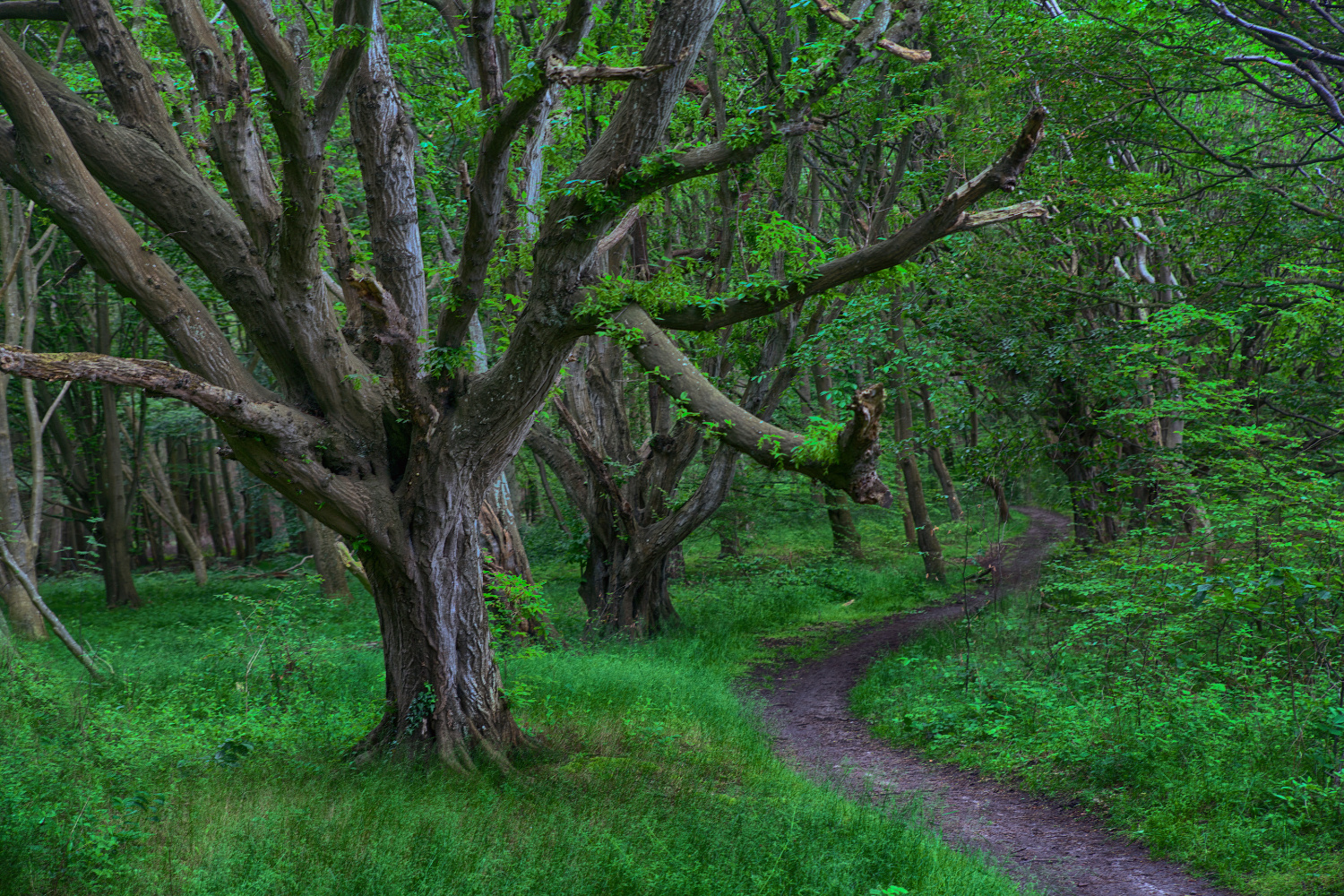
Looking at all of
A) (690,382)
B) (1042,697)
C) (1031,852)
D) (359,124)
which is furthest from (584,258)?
(1042,697)

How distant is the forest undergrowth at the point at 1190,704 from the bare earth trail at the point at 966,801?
213 mm

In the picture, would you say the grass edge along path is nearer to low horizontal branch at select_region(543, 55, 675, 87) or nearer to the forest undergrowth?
the forest undergrowth

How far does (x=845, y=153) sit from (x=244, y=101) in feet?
41.4

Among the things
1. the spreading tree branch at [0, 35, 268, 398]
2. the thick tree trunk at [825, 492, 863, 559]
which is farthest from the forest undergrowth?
the thick tree trunk at [825, 492, 863, 559]

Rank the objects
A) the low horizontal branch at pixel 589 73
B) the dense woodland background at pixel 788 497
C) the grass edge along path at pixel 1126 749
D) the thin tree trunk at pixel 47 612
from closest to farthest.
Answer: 1. the low horizontal branch at pixel 589 73
2. the dense woodland background at pixel 788 497
3. the grass edge along path at pixel 1126 749
4. the thin tree trunk at pixel 47 612

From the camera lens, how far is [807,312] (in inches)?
454

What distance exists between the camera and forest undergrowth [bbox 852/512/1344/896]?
5.14 m

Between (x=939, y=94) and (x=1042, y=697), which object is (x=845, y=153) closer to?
(x=939, y=94)

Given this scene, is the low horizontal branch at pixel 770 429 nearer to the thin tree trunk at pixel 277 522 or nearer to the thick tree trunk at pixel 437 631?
the thick tree trunk at pixel 437 631

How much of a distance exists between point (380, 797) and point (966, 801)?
13.8 ft

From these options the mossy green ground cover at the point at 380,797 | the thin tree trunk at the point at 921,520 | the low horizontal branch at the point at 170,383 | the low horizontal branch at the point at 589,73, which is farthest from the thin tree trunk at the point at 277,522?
→ the low horizontal branch at the point at 589,73

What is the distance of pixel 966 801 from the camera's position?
6375 millimetres

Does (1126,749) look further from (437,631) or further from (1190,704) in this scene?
(437,631)

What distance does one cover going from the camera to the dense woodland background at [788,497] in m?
4.57
